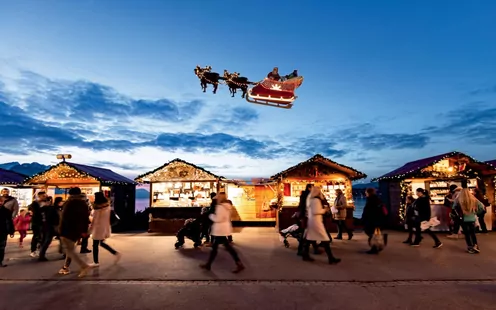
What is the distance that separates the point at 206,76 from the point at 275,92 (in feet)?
7.60

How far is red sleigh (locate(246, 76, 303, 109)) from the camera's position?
1068 cm

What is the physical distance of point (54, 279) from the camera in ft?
21.2

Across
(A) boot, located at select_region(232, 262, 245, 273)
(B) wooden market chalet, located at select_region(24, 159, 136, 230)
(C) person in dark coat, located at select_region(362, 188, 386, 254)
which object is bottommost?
(A) boot, located at select_region(232, 262, 245, 273)

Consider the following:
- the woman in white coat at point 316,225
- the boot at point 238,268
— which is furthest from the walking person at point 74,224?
the woman in white coat at point 316,225

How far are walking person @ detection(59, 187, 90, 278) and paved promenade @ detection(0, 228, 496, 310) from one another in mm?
467

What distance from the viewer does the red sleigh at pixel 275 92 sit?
1068 centimetres

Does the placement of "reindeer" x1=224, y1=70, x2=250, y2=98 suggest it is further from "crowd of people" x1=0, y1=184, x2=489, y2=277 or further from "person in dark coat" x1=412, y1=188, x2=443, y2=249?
"person in dark coat" x1=412, y1=188, x2=443, y2=249

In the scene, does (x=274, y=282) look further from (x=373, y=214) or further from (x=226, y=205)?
(x=373, y=214)

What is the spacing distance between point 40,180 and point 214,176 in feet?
26.7

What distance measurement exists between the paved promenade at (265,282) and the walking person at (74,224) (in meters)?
0.47

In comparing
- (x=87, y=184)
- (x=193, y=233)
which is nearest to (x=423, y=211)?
(x=193, y=233)

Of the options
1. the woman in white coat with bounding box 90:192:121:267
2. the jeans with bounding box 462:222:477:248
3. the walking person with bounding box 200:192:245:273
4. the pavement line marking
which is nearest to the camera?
the pavement line marking

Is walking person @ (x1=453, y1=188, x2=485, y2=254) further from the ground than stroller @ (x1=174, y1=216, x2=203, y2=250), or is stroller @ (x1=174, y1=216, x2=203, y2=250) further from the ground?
walking person @ (x1=453, y1=188, x2=485, y2=254)

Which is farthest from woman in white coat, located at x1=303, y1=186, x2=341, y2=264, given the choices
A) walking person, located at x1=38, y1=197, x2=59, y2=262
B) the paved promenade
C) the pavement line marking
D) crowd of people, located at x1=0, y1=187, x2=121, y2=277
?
walking person, located at x1=38, y1=197, x2=59, y2=262
